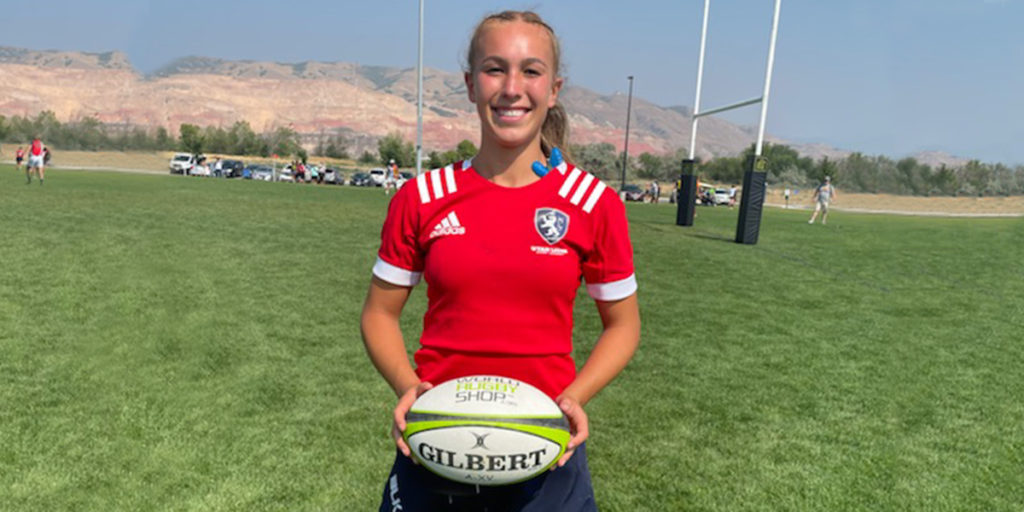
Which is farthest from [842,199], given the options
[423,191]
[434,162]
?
[423,191]

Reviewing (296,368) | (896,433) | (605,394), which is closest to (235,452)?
(296,368)

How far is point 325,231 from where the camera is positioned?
Result: 48.9ft

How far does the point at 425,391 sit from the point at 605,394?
12.3 ft

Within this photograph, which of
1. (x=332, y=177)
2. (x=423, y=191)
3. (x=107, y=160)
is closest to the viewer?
(x=423, y=191)

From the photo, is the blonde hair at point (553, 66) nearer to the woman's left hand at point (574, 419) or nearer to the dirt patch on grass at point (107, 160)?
the woman's left hand at point (574, 419)

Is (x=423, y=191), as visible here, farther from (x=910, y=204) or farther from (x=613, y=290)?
(x=910, y=204)

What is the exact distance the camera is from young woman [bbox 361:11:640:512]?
1654 millimetres

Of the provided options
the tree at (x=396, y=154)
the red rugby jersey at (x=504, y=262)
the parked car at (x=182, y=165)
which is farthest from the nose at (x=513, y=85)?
the tree at (x=396, y=154)

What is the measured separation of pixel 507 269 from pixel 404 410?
1.41 feet

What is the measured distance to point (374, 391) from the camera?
16.4 feet

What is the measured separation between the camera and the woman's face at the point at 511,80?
168 cm

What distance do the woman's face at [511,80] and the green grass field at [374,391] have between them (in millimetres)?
2515

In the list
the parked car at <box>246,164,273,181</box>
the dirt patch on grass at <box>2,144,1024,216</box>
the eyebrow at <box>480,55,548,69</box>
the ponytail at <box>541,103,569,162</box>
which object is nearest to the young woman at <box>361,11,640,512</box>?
the eyebrow at <box>480,55,548,69</box>

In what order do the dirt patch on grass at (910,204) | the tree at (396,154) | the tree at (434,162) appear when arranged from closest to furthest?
the dirt patch on grass at (910,204) < the tree at (434,162) < the tree at (396,154)
